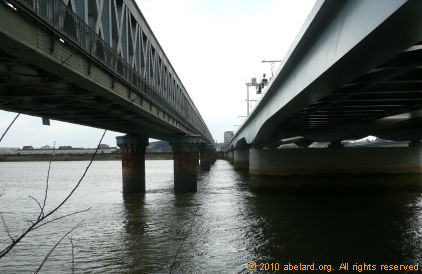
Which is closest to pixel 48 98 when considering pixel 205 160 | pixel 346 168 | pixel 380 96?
pixel 380 96

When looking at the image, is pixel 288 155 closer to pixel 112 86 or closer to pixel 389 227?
pixel 389 227

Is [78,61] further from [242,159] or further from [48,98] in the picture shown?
[242,159]

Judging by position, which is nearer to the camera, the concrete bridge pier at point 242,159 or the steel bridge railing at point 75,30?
the steel bridge railing at point 75,30

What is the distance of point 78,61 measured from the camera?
40.2 feet

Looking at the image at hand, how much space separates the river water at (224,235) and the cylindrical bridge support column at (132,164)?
19.3 ft

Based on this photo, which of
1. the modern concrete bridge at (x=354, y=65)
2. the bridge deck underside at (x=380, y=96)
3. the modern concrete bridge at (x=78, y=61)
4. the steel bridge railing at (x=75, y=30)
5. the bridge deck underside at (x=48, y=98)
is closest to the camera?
the modern concrete bridge at (x=354, y=65)

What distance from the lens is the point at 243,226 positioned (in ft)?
64.8

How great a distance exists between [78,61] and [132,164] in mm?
24325

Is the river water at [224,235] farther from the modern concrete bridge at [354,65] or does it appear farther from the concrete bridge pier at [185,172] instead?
the concrete bridge pier at [185,172]

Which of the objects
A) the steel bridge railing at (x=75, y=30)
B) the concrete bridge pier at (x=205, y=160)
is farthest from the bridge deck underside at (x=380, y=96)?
the concrete bridge pier at (x=205, y=160)

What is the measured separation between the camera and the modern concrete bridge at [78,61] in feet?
30.6

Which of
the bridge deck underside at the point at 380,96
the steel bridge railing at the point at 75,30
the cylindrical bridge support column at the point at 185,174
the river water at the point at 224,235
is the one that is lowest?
the river water at the point at 224,235

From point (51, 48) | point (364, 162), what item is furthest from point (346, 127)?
point (51, 48)

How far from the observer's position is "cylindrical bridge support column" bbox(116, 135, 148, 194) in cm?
3575
